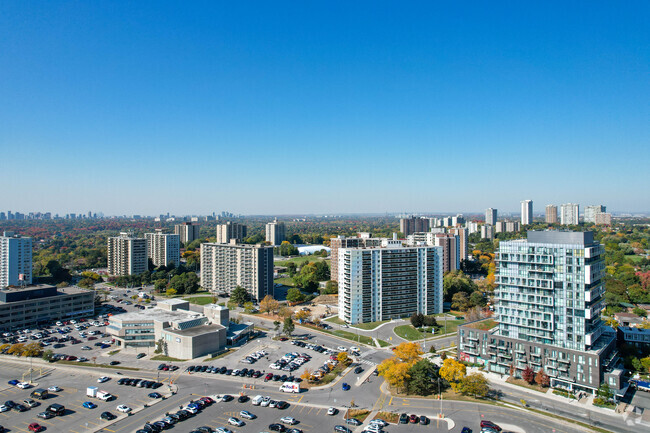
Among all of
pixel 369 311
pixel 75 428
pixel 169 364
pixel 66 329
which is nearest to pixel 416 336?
pixel 369 311

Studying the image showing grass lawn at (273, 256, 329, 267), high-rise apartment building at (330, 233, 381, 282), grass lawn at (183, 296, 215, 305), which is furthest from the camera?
grass lawn at (273, 256, 329, 267)

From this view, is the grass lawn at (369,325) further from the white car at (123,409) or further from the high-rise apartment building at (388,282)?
the white car at (123,409)

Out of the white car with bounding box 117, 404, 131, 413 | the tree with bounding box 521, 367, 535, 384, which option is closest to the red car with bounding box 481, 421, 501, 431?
the tree with bounding box 521, 367, 535, 384

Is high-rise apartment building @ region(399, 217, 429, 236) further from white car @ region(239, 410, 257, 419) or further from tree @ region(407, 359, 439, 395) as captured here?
white car @ region(239, 410, 257, 419)

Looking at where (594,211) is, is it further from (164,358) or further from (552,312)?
(164,358)

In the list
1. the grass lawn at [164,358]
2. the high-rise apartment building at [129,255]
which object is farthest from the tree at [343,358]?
the high-rise apartment building at [129,255]

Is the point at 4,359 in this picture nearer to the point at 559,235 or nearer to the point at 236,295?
the point at 236,295
